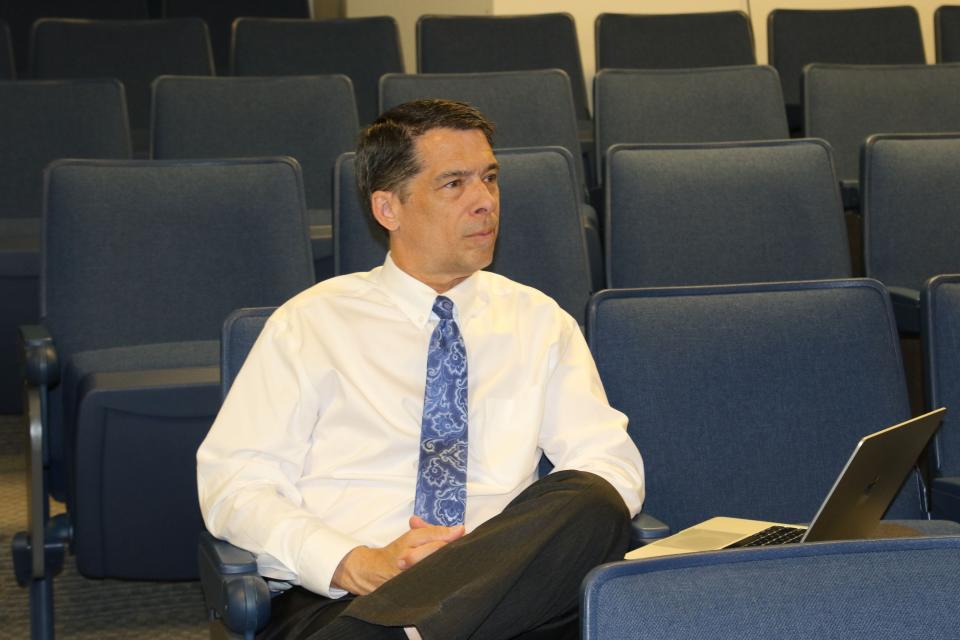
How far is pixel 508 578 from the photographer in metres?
1.41

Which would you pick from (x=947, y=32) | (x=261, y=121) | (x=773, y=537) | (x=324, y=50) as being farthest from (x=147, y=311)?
(x=947, y=32)

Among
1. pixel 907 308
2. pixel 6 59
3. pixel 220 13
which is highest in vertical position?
pixel 220 13

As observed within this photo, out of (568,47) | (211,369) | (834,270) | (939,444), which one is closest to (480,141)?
(211,369)

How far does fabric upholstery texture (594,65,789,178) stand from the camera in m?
3.45

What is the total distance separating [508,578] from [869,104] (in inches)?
102

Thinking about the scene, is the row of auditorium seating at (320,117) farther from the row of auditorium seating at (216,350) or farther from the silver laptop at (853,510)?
the silver laptop at (853,510)

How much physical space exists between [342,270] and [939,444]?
3.47 feet

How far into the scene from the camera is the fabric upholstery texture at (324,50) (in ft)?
13.6

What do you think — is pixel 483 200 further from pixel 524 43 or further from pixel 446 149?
pixel 524 43

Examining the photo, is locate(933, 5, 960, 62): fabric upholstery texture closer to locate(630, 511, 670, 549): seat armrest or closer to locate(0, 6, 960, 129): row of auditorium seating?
locate(0, 6, 960, 129): row of auditorium seating

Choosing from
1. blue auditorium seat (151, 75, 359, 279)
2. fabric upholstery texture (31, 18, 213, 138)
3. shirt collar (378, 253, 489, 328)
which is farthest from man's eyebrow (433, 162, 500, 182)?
fabric upholstery texture (31, 18, 213, 138)

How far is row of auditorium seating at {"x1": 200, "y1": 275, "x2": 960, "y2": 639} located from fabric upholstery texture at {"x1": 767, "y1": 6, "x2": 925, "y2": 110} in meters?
2.74

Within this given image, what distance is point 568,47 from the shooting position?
14.1 feet

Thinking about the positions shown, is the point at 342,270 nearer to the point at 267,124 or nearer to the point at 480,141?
the point at 480,141
